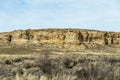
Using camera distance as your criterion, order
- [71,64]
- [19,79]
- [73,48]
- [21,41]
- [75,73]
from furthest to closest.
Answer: [21,41] < [73,48] < [71,64] < [75,73] < [19,79]

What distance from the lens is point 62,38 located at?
97.6 meters

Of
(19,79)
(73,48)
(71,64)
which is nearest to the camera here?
(19,79)

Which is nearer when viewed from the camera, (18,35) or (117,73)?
(117,73)

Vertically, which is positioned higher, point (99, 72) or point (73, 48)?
point (99, 72)

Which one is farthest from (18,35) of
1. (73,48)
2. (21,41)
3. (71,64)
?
(71,64)

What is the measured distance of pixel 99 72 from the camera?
1351cm

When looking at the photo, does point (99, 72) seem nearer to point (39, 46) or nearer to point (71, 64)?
point (71, 64)

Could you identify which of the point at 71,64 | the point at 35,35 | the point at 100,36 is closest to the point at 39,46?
the point at 35,35

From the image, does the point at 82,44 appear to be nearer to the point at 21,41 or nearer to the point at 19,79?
the point at 21,41

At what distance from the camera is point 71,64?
52.8 ft

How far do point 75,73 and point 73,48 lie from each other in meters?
80.1

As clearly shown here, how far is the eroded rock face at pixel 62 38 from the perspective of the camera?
9688 centimetres

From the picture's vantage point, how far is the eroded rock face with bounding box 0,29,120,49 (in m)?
96.9

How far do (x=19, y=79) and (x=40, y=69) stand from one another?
2.60 meters
